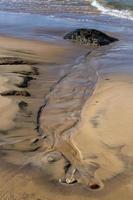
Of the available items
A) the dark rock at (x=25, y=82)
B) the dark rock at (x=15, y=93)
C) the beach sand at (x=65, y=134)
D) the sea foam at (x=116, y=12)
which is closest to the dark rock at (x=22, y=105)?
the beach sand at (x=65, y=134)

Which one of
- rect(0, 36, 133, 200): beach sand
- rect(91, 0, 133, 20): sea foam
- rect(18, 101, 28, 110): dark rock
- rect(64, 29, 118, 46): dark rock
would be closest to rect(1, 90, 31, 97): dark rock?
rect(0, 36, 133, 200): beach sand

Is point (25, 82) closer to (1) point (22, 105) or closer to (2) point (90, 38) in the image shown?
(1) point (22, 105)

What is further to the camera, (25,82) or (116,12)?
(116,12)

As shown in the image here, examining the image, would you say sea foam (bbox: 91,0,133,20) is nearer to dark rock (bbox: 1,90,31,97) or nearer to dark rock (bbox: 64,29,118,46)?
dark rock (bbox: 64,29,118,46)

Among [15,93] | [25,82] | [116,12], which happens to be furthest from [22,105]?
[116,12]

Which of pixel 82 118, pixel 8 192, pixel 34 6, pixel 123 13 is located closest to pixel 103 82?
pixel 82 118

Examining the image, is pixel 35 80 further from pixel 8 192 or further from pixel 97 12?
pixel 97 12
